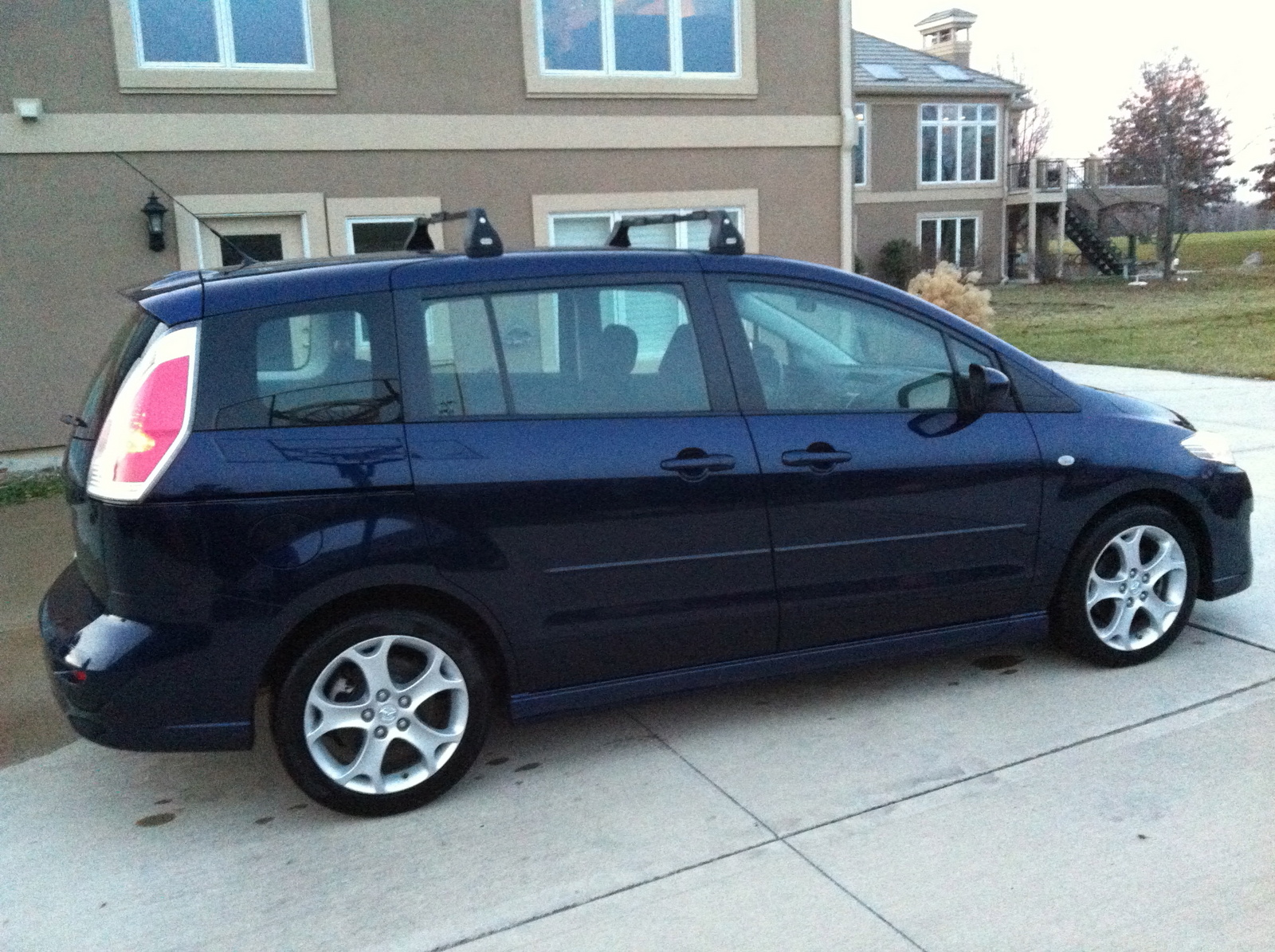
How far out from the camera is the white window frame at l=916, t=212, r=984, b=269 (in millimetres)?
32969

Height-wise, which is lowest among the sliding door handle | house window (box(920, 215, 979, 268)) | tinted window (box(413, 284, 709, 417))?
the sliding door handle

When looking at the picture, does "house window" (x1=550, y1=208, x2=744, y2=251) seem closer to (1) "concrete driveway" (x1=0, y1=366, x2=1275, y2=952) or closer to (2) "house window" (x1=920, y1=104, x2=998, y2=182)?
(1) "concrete driveway" (x1=0, y1=366, x2=1275, y2=952)

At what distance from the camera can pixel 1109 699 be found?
4.38 meters

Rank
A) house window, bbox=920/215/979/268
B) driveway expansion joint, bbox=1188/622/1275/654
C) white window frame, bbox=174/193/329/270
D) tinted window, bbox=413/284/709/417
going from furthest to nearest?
house window, bbox=920/215/979/268
white window frame, bbox=174/193/329/270
driveway expansion joint, bbox=1188/622/1275/654
tinted window, bbox=413/284/709/417

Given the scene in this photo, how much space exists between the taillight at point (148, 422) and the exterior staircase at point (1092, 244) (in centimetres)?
3794

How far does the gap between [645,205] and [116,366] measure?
7511mm

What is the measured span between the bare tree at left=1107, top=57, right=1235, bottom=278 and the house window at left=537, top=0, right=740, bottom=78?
32746 mm

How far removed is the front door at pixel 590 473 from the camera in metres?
3.65

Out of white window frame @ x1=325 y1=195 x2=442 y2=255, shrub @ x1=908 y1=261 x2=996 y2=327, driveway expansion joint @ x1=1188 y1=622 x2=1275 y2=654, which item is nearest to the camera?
driveway expansion joint @ x1=1188 y1=622 x2=1275 y2=654

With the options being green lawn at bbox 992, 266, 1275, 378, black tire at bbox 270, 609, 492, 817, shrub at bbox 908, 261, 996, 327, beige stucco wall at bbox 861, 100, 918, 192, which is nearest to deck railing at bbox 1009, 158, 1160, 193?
green lawn at bbox 992, 266, 1275, 378

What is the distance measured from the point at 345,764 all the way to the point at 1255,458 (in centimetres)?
719

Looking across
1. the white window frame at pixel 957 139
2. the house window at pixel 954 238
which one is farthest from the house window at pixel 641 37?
the white window frame at pixel 957 139

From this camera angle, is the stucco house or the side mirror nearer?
the side mirror

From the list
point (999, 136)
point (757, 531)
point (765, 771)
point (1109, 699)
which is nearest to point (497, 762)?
point (765, 771)
